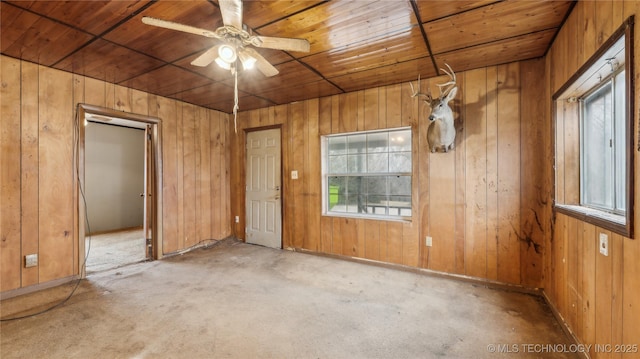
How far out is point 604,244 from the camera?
155cm

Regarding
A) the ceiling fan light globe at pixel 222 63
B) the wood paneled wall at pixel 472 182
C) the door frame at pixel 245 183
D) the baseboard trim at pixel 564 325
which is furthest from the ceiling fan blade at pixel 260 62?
the baseboard trim at pixel 564 325

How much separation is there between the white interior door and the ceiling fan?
254cm

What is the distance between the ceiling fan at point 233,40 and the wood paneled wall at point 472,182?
197cm

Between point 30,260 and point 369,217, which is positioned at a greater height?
point 369,217

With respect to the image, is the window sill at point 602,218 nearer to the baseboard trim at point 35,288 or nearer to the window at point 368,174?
the window at point 368,174

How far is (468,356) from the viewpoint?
5.97 feet

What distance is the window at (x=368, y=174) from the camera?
3613mm

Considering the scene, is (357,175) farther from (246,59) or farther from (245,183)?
(246,59)

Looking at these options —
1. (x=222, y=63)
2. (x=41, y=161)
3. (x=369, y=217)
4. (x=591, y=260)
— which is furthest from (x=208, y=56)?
(x=591, y=260)

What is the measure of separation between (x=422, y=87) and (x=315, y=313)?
287 centimetres

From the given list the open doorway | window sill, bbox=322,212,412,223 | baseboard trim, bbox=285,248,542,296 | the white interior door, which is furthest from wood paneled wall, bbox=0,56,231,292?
baseboard trim, bbox=285,248,542,296

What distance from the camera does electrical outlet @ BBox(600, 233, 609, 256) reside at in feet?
4.99

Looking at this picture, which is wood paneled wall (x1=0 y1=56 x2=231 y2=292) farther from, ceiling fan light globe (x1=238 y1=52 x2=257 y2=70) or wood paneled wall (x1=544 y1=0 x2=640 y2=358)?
wood paneled wall (x1=544 y1=0 x2=640 y2=358)

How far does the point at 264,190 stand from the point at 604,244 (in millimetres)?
4148
